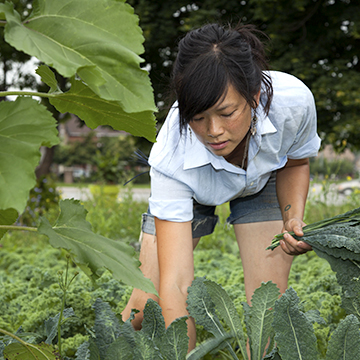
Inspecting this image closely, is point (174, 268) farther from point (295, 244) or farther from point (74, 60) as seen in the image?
point (74, 60)

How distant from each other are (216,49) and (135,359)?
114cm

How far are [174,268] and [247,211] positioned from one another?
0.64 metres

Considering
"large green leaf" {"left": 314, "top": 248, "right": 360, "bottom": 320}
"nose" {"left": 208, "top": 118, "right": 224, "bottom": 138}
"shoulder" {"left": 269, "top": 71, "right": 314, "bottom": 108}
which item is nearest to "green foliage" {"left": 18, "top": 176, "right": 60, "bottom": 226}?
"shoulder" {"left": 269, "top": 71, "right": 314, "bottom": 108}

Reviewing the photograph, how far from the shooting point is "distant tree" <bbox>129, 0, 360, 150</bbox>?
668 cm

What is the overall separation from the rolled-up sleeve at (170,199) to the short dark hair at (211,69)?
261 millimetres

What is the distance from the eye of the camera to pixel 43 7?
735mm

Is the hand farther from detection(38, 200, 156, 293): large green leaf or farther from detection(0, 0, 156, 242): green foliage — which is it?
detection(0, 0, 156, 242): green foliage

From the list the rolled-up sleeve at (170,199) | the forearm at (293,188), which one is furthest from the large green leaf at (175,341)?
the forearm at (293,188)

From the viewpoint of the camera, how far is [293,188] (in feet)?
7.06

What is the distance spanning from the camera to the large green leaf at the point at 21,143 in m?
0.67

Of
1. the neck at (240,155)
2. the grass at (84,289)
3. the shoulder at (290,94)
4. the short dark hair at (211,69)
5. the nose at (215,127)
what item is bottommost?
the grass at (84,289)

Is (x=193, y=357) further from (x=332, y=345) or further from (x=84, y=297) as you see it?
(x=84, y=297)

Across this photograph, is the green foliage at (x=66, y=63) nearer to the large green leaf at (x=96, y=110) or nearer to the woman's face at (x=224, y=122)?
the large green leaf at (x=96, y=110)

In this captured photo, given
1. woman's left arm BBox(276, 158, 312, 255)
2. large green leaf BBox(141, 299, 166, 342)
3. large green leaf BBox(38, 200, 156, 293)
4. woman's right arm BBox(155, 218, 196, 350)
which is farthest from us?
woman's left arm BBox(276, 158, 312, 255)
